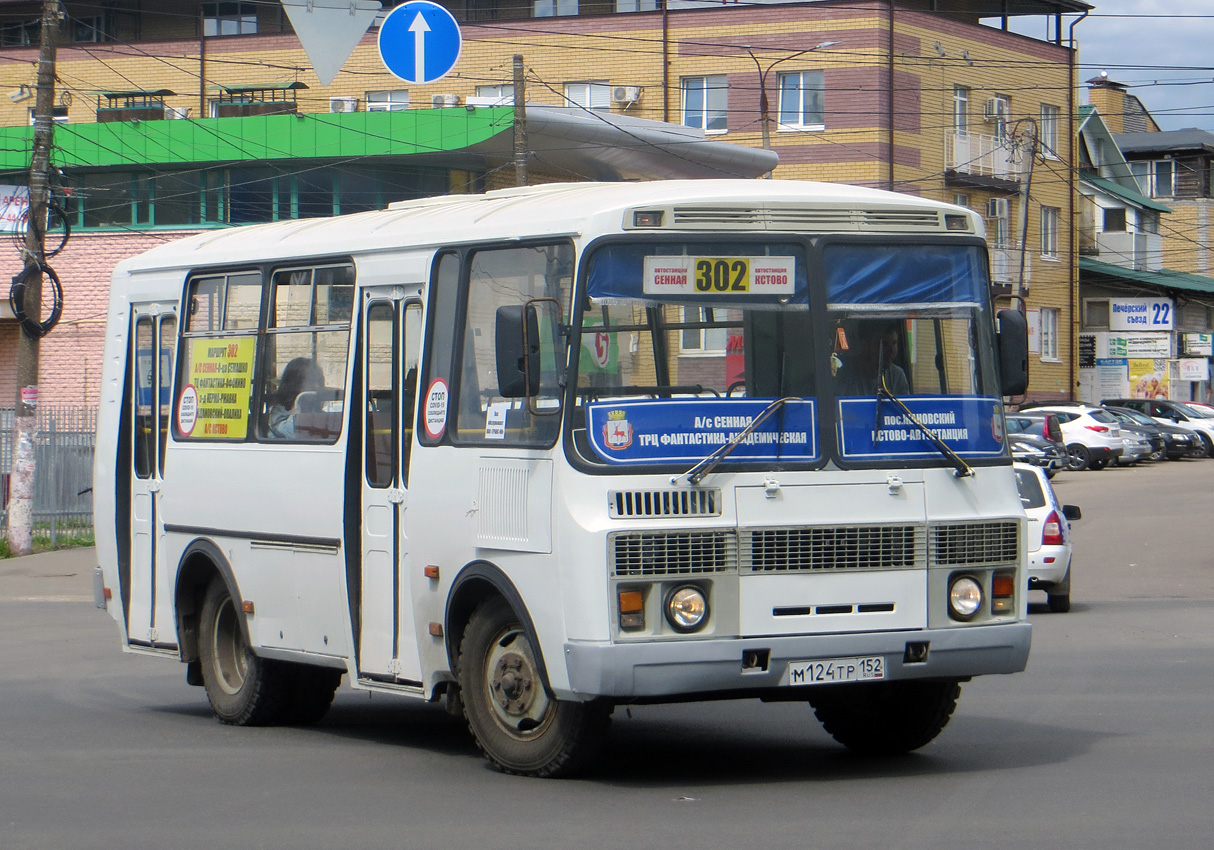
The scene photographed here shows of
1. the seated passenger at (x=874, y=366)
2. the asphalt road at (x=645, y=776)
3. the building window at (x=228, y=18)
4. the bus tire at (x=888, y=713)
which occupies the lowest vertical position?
the asphalt road at (x=645, y=776)

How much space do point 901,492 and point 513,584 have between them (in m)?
1.79

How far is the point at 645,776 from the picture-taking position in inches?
336

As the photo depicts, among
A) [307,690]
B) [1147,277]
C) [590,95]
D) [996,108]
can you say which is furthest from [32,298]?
[1147,277]

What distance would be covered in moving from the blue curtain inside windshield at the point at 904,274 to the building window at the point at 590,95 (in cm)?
4052

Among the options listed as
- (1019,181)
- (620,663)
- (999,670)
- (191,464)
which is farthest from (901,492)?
(1019,181)

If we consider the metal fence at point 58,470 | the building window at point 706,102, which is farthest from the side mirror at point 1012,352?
the building window at point 706,102

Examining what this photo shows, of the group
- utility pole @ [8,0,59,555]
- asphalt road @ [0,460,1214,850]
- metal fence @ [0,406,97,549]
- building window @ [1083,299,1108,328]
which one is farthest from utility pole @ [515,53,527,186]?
building window @ [1083,299,1108,328]

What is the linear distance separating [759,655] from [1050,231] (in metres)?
49.9

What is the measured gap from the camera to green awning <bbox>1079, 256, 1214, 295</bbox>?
199 ft

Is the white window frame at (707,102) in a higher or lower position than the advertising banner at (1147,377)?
higher

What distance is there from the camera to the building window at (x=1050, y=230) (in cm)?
5528

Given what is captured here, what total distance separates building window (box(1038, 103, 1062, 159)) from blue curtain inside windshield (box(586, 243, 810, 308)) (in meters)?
47.9

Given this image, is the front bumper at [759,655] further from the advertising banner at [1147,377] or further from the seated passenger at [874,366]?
the advertising banner at [1147,377]

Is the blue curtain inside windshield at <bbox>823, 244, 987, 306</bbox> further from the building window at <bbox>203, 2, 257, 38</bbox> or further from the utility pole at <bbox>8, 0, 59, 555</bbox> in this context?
the building window at <bbox>203, 2, 257, 38</bbox>
